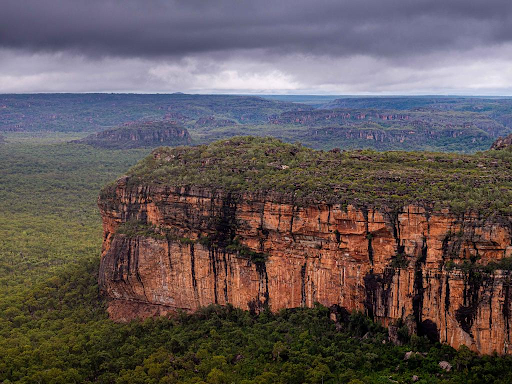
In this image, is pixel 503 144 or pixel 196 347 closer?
pixel 196 347

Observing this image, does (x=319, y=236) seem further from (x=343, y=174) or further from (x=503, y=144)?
(x=503, y=144)

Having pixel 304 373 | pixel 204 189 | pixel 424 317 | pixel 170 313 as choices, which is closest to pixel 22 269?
pixel 170 313

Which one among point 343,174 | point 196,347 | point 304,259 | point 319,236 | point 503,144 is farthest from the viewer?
point 503,144

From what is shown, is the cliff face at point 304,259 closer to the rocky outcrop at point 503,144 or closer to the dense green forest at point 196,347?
the dense green forest at point 196,347

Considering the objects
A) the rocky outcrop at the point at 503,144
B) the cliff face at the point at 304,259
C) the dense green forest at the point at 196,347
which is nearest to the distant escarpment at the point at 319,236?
the cliff face at the point at 304,259

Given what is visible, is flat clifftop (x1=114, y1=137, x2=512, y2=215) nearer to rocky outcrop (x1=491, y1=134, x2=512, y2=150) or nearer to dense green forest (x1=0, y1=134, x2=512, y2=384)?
rocky outcrop (x1=491, y1=134, x2=512, y2=150)

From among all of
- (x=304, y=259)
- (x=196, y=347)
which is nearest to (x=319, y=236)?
(x=304, y=259)

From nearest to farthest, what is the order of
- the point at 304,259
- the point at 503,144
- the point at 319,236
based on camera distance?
1. the point at 319,236
2. the point at 304,259
3. the point at 503,144
